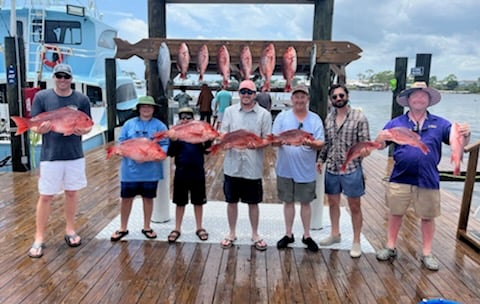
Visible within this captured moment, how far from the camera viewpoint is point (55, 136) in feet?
10.6

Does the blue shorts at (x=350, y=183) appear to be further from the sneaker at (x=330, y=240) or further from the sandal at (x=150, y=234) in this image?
the sandal at (x=150, y=234)

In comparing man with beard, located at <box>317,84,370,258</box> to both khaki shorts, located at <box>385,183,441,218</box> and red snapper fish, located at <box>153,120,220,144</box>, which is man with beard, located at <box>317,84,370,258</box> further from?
red snapper fish, located at <box>153,120,220,144</box>

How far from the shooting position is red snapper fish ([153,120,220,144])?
10.5 ft

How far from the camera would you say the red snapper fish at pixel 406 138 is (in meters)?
2.88

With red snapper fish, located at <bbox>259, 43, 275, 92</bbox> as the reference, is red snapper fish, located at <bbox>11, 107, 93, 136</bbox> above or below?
below

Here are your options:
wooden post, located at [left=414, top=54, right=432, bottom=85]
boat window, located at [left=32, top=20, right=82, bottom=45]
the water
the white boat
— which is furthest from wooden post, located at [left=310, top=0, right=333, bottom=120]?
boat window, located at [left=32, top=20, right=82, bottom=45]

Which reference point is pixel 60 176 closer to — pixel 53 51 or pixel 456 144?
pixel 456 144

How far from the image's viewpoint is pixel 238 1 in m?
4.25

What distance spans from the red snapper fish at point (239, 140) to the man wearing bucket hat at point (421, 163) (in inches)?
39.4

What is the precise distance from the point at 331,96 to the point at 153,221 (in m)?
2.35

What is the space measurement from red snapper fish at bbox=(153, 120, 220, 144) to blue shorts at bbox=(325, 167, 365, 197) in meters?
1.13

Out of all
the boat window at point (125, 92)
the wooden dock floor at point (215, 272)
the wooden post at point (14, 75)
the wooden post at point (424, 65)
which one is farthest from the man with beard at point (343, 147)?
the boat window at point (125, 92)

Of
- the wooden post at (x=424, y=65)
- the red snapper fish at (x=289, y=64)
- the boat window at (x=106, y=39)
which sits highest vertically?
the boat window at (x=106, y=39)

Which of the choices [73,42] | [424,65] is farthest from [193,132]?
[73,42]
